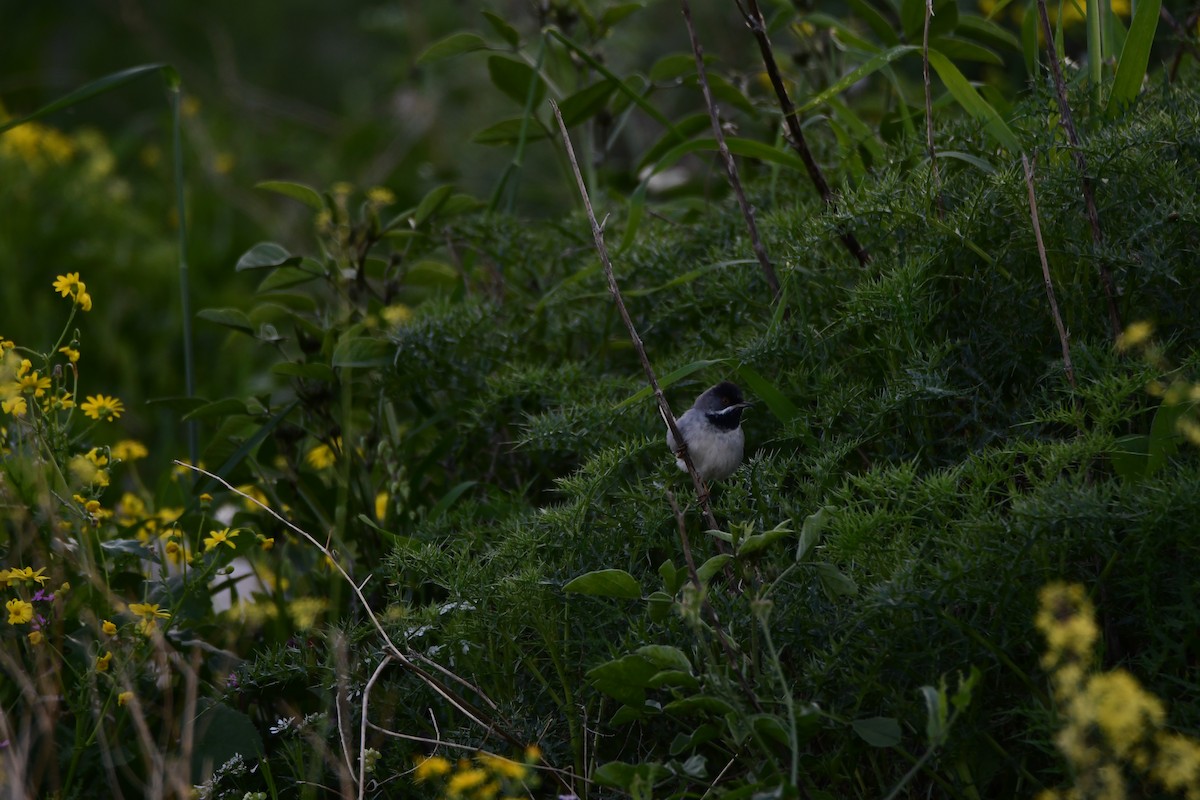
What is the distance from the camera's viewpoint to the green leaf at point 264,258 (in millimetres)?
3123

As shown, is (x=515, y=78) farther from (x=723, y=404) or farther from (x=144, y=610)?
(x=144, y=610)

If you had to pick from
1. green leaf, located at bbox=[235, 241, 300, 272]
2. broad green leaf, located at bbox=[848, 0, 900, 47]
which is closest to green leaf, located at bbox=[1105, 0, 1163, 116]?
broad green leaf, located at bbox=[848, 0, 900, 47]

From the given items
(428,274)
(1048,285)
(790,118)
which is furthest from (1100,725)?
(428,274)

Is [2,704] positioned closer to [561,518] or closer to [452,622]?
[452,622]

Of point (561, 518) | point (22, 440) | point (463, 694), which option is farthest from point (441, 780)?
point (22, 440)

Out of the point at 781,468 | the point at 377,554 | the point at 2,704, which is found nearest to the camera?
the point at 781,468

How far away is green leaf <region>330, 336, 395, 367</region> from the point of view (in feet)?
9.88

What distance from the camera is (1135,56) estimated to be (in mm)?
2645

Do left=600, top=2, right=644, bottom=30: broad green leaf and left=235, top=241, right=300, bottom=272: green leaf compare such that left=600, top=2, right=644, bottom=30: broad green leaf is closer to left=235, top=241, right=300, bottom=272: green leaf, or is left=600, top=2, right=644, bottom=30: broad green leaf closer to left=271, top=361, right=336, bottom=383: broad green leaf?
left=235, top=241, right=300, bottom=272: green leaf

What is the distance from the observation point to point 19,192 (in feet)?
18.6

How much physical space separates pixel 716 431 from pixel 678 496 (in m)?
0.29

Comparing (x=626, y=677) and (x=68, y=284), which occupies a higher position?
(x=68, y=284)

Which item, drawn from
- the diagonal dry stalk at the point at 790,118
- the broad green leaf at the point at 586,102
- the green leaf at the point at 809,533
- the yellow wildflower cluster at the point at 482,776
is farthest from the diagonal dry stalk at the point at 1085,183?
the yellow wildflower cluster at the point at 482,776

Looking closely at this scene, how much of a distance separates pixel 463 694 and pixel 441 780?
0.80ft
